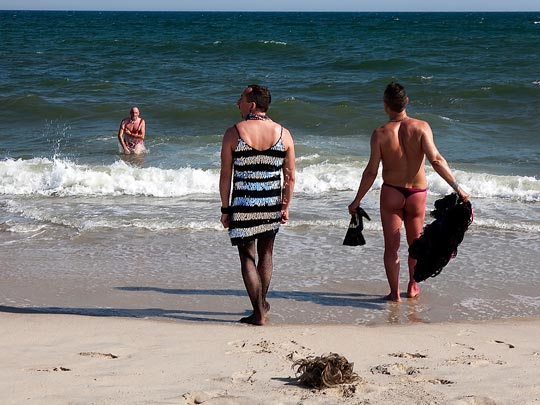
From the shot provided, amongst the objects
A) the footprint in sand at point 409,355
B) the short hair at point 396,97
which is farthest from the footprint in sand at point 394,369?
the short hair at point 396,97

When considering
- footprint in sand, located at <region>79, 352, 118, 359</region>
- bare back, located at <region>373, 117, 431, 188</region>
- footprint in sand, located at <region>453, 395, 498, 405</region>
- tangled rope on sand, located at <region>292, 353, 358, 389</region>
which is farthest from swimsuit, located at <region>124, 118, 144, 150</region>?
footprint in sand, located at <region>453, 395, 498, 405</region>

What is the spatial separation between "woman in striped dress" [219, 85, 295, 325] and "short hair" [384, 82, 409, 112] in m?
0.84

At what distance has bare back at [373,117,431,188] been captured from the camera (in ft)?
18.5

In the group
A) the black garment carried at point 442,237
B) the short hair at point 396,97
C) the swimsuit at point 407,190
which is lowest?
the black garment carried at point 442,237

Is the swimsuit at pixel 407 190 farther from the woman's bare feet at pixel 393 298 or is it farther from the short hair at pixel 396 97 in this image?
the woman's bare feet at pixel 393 298

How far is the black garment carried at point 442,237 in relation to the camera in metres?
5.54

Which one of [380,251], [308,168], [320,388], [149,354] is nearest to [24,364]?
[149,354]

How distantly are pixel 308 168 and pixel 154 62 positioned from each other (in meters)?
19.5

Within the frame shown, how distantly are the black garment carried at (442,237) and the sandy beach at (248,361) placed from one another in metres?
0.49

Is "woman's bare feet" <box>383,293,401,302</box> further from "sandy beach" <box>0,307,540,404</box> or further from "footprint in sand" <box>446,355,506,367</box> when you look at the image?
"footprint in sand" <box>446,355,506,367</box>

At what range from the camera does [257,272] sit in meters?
5.39

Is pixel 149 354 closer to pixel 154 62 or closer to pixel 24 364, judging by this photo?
pixel 24 364

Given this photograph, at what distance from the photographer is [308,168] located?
1147cm

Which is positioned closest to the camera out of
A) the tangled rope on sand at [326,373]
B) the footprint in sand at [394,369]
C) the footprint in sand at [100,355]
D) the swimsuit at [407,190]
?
the tangled rope on sand at [326,373]
